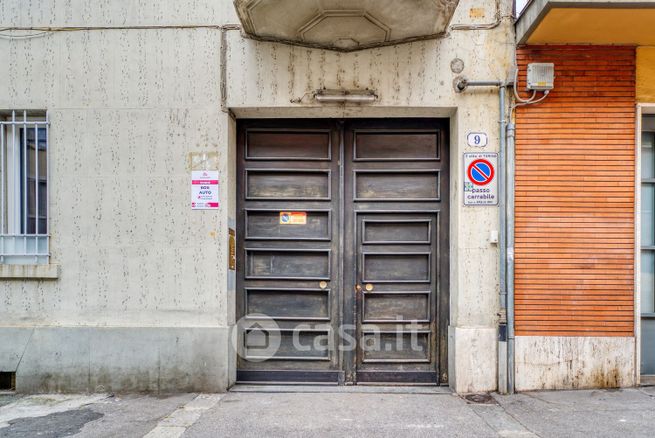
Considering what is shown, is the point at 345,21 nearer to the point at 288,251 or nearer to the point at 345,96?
the point at 345,96

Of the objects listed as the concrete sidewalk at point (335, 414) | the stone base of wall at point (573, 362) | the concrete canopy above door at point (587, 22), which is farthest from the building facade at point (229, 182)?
the concrete sidewalk at point (335, 414)

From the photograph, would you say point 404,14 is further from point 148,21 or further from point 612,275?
point 612,275

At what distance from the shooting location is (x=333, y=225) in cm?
591

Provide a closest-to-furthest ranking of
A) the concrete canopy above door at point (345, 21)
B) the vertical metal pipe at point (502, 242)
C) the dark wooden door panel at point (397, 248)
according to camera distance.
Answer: the concrete canopy above door at point (345, 21) < the vertical metal pipe at point (502, 242) < the dark wooden door panel at point (397, 248)

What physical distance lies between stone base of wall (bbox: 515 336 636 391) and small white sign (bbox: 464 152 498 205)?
5.46 ft

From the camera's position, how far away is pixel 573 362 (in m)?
5.39

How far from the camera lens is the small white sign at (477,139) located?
5.52 metres

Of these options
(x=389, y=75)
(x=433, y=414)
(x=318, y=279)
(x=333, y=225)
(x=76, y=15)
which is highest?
(x=76, y=15)

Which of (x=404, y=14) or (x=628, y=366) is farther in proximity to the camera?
(x=628, y=366)

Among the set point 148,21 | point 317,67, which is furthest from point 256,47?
point 148,21

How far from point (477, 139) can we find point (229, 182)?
2974 mm

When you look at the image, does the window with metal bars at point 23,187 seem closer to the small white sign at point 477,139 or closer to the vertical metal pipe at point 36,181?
the vertical metal pipe at point 36,181

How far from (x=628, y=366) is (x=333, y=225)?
3.77 m

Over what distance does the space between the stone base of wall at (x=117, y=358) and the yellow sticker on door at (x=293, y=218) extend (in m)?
1.52
